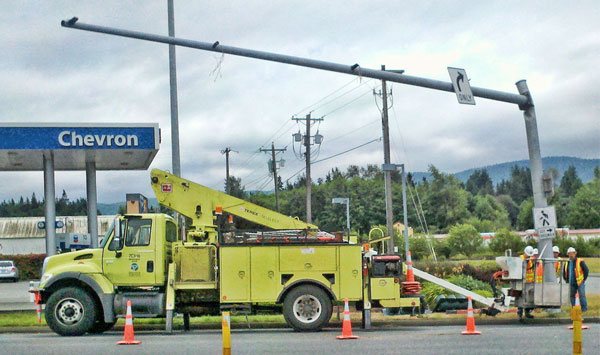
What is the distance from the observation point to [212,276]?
19328 millimetres

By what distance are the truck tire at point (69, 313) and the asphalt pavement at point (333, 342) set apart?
277 millimetres

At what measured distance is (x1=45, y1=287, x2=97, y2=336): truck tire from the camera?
18.8 m

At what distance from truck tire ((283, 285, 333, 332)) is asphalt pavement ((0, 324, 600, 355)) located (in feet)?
0.95

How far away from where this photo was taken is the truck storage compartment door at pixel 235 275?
62.4 ft

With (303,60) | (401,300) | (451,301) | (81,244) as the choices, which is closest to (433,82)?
(303,60)

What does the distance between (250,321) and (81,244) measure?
80.0 ft

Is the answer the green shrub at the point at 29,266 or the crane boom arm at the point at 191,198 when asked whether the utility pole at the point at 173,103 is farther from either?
the green shrub at the point at 29,266

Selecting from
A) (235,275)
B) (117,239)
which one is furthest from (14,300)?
(235,275)

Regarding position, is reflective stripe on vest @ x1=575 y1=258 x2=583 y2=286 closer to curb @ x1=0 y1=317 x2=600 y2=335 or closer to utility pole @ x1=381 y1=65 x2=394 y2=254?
curb @ x1=0 y1=317 x2=600 y2=335

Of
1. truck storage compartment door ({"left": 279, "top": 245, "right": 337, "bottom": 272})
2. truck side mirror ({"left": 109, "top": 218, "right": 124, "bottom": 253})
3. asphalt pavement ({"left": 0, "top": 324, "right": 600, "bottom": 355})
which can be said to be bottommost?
asphalt pavement ({"left": 0, "top": 324, "right": 600, "bottom": 355})

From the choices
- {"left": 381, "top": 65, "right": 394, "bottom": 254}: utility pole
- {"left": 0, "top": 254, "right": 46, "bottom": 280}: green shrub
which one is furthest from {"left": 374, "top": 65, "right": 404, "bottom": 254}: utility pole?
{"left": 0, "top": 254, "right": 46, "bottom": 280}: green shrub

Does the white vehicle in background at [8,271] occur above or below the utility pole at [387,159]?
below

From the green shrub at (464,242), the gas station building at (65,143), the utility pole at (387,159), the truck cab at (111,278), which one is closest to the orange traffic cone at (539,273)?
the truck cab at (111,278)

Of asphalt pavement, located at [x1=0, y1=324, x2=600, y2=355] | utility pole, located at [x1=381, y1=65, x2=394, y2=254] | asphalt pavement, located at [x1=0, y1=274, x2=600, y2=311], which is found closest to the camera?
asphalt pavement, located at [x1=0, y1=324, x2=600, y2=355]
